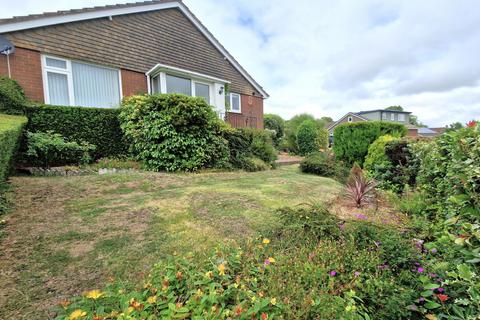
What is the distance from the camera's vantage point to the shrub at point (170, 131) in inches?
269

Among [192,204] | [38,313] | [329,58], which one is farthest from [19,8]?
[329,58]

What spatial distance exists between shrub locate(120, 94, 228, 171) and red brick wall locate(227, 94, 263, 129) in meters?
5.75

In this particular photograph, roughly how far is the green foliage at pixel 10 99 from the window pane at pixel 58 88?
1.22 meters

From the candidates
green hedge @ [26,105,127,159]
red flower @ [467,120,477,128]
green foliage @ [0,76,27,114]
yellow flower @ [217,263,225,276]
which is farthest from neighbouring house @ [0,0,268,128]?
red flower @ [467,120,477,128]

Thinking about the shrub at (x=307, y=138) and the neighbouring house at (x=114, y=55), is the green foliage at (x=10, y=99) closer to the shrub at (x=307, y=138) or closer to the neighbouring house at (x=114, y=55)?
the neighbouring house at (x=114, y=55)

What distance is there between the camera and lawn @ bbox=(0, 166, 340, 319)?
75.0 inches

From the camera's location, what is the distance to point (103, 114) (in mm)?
7539

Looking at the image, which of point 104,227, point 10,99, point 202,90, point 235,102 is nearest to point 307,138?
point 235,102

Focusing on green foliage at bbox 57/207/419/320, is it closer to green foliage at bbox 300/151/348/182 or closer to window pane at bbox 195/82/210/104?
green foliage at bbox 300/151/348/182

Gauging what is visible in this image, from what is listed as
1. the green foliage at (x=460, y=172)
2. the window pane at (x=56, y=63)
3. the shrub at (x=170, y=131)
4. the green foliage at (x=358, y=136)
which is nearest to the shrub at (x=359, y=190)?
the green foliage at (x=460, y=172)

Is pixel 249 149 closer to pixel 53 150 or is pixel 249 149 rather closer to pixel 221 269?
pixel 53 150

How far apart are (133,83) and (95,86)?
149 centimetres

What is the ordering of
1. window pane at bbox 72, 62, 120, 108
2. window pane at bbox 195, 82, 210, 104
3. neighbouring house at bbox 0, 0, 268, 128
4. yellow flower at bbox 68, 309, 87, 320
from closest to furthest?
yellow flower at bbox 68, 309, 87, 320
neighbouring house at bbox 0, 0, 268, 128
window pane at bbox 72, 62, 120, 108
window pane at bbox 195, 82, 210, 104

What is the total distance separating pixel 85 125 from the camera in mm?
7188
